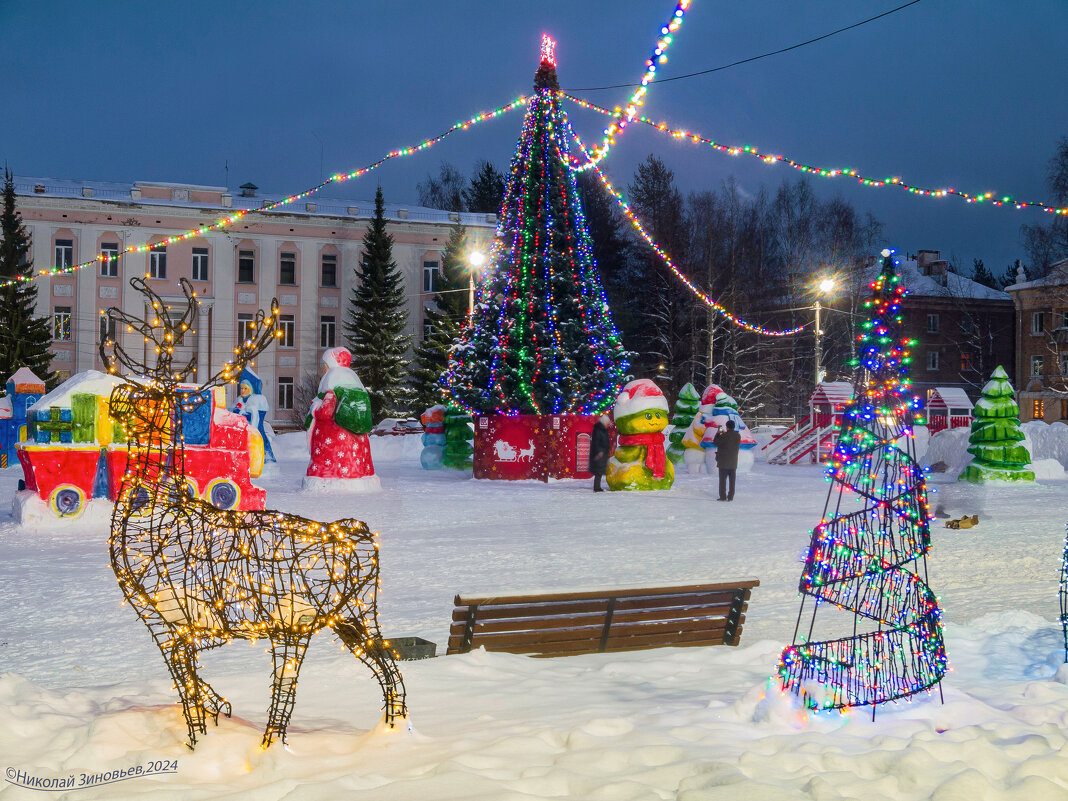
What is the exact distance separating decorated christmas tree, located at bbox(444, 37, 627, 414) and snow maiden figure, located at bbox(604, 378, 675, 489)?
3.06m

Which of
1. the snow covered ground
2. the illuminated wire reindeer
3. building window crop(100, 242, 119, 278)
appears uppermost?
building window crop(100, 242, 119, 278)

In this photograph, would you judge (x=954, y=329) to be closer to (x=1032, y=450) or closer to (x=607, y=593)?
(x=1032, y=450)

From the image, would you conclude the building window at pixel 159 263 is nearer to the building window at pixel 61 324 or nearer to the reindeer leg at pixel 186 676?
the building window at pixel 61 324

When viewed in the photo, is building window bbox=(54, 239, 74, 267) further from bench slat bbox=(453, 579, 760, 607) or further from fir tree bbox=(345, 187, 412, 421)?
bench slat bbox=(453, 579, 760, 607)

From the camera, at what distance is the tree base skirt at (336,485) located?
671 inches

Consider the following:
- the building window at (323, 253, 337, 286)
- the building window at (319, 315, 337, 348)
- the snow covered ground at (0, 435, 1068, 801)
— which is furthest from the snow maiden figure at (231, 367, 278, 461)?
the building window at (323, 253, 337, 286)

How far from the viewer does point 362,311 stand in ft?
125

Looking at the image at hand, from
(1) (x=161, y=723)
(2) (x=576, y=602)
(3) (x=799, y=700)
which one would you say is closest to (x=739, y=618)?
(2) (x=576, y=602)

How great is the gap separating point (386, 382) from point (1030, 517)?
26.2 metres

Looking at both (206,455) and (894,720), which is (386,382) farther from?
(894,720)

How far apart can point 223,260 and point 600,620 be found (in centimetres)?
3559

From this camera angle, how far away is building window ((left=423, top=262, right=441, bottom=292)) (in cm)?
4131

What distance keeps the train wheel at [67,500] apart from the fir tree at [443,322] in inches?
857

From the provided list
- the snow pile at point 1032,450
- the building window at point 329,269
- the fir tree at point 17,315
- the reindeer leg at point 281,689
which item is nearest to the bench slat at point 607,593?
the reindeer leg at point 281,689
